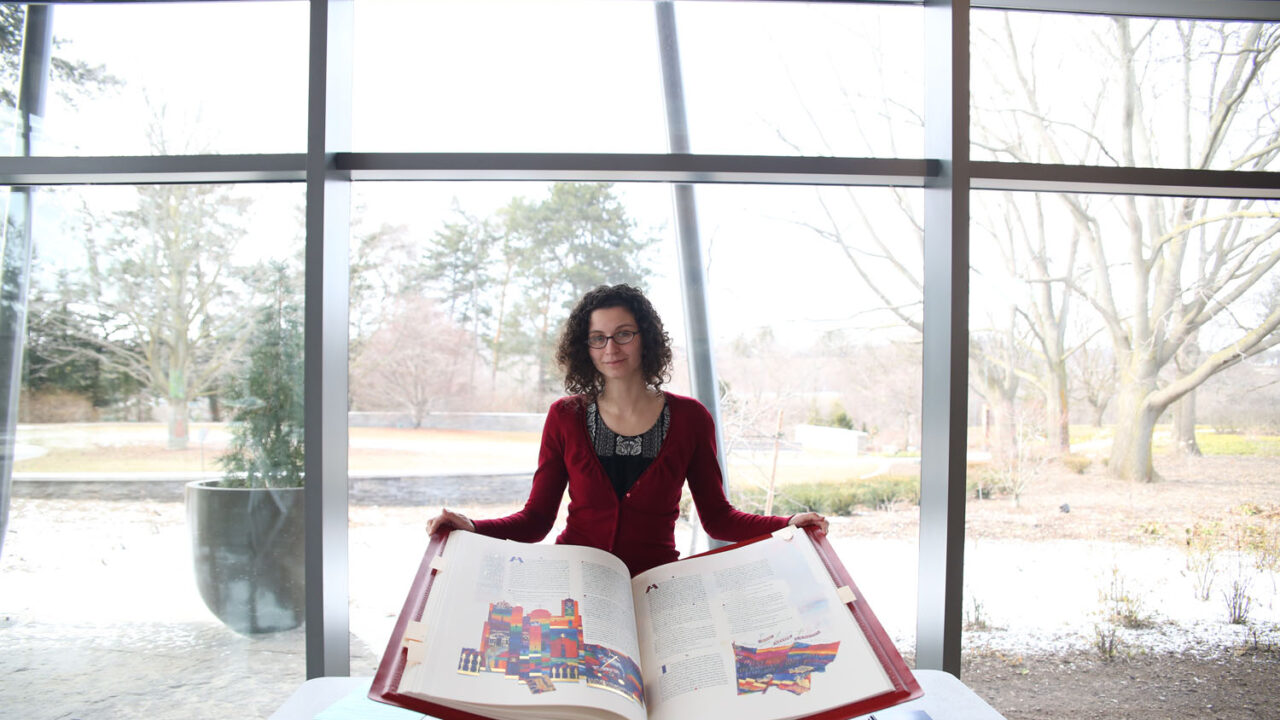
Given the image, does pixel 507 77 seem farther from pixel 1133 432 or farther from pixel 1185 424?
pixel 1185 424

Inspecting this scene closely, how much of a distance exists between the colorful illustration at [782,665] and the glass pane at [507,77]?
1.55 meters

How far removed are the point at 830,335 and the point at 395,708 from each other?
157 centimetres

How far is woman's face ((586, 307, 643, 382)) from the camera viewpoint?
5.37ft

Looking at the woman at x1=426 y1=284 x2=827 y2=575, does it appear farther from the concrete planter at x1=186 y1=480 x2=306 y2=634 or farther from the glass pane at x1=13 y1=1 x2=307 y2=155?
the glass pane at x1=13 y1=1 x2=307 y2=155

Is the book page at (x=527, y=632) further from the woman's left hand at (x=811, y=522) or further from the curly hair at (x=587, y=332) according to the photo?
the curly hair at (x=587, y=332)

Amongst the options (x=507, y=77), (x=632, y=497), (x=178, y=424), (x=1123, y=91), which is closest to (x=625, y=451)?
(x=632, y=497)

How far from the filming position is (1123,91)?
2145mm

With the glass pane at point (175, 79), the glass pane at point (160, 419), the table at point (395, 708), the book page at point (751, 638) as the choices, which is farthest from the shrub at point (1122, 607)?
the glass pane at point (175, 79)

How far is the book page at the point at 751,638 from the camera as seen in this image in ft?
3.34

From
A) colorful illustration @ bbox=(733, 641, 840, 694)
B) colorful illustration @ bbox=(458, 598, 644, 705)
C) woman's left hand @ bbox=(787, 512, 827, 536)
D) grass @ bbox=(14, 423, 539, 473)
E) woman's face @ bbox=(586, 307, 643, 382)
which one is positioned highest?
woman's face @ bbox=(586, 307, 643, 382)

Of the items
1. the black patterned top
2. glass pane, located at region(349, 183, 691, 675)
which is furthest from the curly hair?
glass pane, located at region(349, 183, 691, 675)

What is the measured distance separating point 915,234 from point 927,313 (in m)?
0.33

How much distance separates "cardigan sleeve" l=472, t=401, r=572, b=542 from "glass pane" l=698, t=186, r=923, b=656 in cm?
68

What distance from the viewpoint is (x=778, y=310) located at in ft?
7.08
